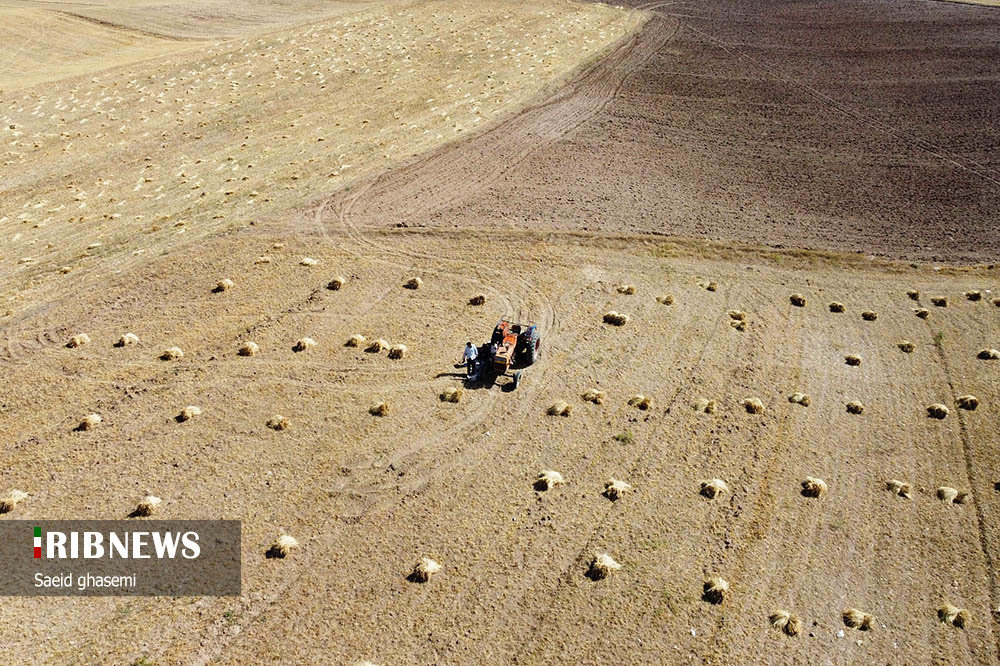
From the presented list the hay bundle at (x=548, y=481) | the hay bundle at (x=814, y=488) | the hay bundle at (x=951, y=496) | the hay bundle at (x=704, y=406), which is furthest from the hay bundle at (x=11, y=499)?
the hay bundle at (x=951, y=496)

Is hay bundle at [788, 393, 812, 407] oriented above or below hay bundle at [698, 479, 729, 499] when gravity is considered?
above

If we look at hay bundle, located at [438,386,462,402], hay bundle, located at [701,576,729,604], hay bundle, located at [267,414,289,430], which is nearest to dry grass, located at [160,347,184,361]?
hay bundle, located at [267,414,289,430]

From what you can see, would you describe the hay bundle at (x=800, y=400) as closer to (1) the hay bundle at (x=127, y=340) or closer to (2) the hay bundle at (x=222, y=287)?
(2) the hay bundle at (x=222, y=287)

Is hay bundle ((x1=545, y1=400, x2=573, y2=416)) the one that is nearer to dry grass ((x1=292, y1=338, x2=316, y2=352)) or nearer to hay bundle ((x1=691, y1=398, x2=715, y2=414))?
hay bundle ((x1=691, y1=398, x2=715, y2=414))

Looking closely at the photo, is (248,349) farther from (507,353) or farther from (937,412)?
(937,412)

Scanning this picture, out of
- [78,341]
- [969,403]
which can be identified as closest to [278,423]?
[78,341]

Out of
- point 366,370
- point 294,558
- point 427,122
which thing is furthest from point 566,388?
point 427,122
